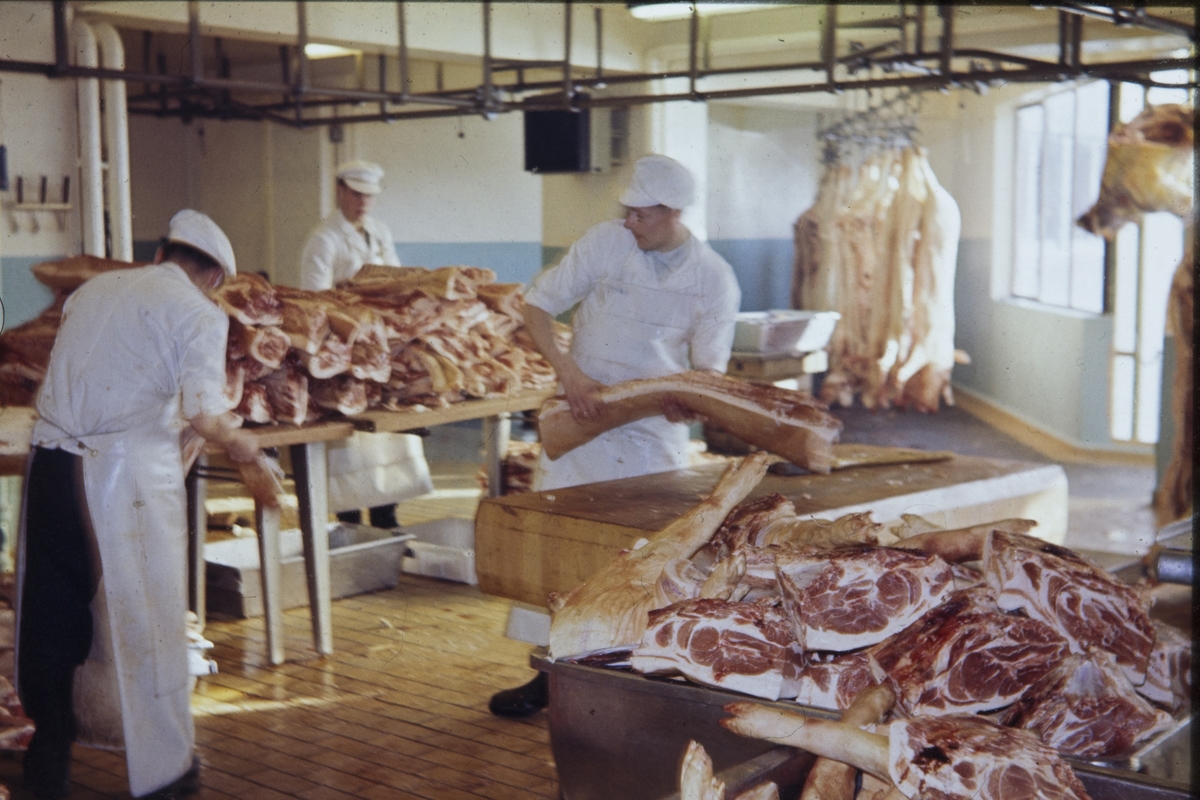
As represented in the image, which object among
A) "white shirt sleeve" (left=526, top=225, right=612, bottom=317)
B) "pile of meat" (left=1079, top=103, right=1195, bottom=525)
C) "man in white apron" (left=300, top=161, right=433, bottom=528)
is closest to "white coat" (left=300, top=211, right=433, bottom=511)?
"man in white apron" (left=300, top=161, right=433, bottom=528)

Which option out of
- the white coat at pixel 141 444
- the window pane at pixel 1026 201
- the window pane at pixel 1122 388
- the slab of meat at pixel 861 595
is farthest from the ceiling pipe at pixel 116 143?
the window pane at pixel 1026 201

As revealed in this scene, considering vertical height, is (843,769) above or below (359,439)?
above

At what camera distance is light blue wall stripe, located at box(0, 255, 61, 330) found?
610 centimetres

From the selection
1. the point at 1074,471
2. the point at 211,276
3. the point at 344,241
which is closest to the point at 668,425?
the point at 211,276

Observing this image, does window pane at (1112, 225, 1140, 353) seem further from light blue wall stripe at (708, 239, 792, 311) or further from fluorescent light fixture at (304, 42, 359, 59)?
fluorescent light fixture at (304, 42, 359, 59)

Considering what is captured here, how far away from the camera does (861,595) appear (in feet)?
5.35

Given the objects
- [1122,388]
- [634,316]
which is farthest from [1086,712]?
[1122,388]

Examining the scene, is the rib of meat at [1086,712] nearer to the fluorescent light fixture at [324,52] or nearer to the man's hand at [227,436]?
the man's hand at [227,436]

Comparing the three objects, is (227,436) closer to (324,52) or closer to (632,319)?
(632,319)

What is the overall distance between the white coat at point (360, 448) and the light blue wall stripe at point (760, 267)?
5.07 metres

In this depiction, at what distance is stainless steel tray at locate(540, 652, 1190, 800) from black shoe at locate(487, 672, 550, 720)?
2085mm

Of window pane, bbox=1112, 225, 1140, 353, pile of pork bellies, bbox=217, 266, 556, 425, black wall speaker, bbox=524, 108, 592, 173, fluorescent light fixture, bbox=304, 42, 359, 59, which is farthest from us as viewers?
fluorescent light fixture, bbox=304, 42, 359, 59

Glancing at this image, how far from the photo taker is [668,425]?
382cm

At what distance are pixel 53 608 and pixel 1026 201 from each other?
9.91 meters
